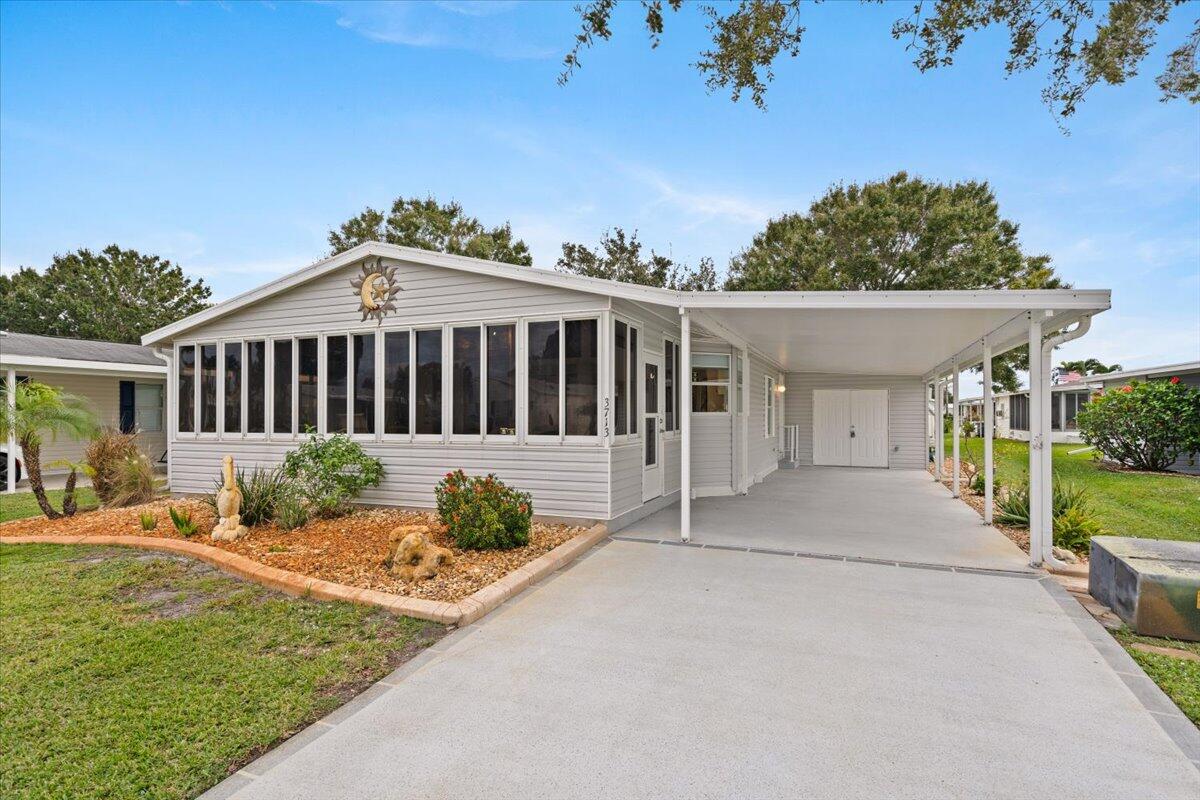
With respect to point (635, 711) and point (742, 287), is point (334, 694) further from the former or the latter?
point (742, 287)

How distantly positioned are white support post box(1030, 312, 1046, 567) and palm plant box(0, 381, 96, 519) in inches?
450

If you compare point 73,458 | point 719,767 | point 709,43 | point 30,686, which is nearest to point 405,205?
point 73,458

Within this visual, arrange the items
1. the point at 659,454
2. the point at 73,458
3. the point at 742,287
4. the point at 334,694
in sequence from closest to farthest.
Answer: the point at 334,694 → the point at 659,454 → the point at 73,458 → the point at 742,287

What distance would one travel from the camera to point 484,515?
17.7ft

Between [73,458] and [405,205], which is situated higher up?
[405,205]

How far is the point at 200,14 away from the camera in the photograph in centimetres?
794

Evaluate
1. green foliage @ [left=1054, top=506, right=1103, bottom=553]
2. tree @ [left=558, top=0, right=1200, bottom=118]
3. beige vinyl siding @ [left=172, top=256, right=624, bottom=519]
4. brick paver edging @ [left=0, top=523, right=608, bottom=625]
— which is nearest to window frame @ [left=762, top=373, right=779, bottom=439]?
beige vinyl siding @ [left=172, top=256, right=624, bottom=519]

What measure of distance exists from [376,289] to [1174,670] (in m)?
8.33

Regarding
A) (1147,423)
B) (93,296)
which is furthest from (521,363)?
(93,296)

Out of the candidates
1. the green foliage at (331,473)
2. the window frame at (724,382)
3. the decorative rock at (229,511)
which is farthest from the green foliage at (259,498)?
the window frame at (724,382)

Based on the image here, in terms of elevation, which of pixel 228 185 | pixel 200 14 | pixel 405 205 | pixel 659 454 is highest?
pixel 405 205

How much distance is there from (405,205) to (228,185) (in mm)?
14325

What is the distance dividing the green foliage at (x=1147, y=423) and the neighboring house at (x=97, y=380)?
20.8 meters

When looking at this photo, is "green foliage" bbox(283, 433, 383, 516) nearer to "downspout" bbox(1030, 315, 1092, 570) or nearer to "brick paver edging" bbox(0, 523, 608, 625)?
"brick paver edging" bbox(0, 523, 608, 625)
